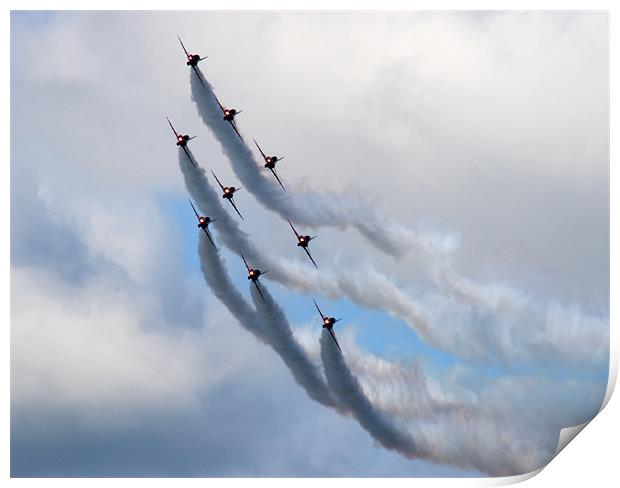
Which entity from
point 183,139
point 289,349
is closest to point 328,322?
point 289,349

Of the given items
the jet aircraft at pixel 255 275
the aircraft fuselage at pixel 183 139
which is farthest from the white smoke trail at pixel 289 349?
the aircraft fuselage at pixel 183 139

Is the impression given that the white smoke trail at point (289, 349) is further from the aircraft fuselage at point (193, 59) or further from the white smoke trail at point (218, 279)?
the aircraft fuselage at point (193, 59)

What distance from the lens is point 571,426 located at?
133 meters

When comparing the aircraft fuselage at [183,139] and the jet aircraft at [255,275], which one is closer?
the jet aircraft at [255,275]

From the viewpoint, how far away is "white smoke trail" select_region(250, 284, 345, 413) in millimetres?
136375

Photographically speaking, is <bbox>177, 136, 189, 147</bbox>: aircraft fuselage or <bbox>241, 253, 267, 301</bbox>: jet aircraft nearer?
<bbox>241, 253, 267, 301</bbox>: jet aircraft

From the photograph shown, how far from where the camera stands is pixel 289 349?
449 ft

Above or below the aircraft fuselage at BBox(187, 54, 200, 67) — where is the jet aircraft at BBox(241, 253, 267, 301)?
below

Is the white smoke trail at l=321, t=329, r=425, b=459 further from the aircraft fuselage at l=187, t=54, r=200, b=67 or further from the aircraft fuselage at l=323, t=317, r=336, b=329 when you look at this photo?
the aircraft fuselage at l=187, t=54, r=200, b=67

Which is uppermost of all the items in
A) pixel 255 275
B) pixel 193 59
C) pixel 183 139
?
pixel 193 59

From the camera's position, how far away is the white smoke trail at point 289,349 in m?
136

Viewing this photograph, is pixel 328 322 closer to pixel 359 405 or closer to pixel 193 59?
pixel 359 405

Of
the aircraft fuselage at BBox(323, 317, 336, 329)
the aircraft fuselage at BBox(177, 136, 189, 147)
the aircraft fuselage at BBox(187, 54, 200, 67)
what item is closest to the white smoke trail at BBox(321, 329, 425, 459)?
the aircraft fuselage at BBox(323, 317, 336, 329)
